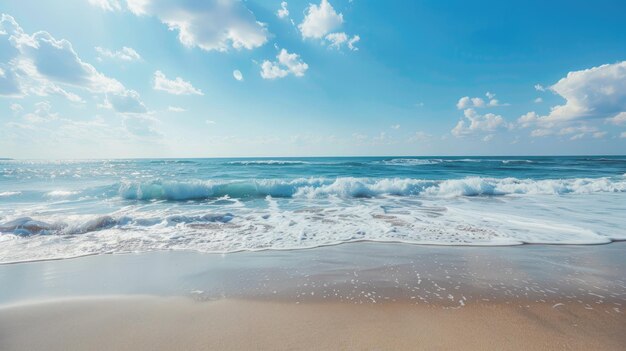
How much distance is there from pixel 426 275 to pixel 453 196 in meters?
10.9

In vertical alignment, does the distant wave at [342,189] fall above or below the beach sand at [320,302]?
below

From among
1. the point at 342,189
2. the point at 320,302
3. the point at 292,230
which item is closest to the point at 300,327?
the point at 320,302

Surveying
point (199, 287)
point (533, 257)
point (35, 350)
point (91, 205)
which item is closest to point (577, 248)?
point (533, 257)

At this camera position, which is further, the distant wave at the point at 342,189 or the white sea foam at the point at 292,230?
the distant wave at the point at 342,189

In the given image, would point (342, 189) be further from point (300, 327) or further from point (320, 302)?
point (300, 327)

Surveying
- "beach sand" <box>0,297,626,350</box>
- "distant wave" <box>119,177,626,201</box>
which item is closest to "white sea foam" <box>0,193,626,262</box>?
"beach sand" <box>0,297,626,350</box>

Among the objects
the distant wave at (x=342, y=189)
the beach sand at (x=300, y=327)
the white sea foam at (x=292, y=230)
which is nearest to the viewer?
the beach sand at (x=300, y=327)

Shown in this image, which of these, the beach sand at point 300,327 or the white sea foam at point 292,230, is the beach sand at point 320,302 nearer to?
the beach sand at point 300,327

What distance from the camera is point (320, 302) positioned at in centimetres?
310

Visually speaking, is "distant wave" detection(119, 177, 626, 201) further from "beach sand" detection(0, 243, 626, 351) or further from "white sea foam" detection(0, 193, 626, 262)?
"beach sand" detection(0, 243, 626, 351)

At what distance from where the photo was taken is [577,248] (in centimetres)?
508

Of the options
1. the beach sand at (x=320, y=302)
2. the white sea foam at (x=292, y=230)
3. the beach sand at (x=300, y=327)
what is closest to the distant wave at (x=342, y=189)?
the white sea foam at (x=292, y=230)

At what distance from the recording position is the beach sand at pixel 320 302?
2426 mm

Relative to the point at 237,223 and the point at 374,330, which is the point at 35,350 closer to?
the point at 374,330
